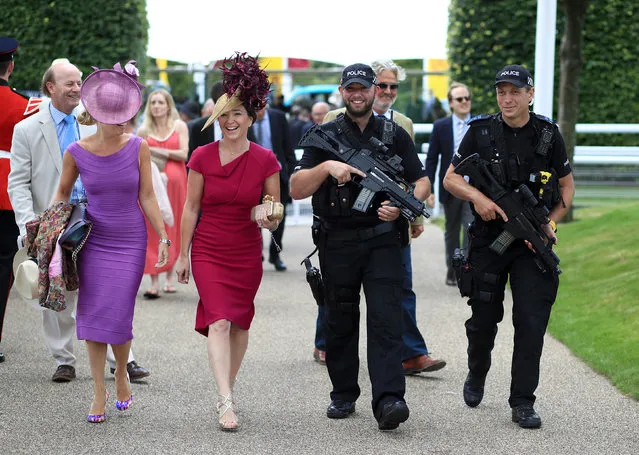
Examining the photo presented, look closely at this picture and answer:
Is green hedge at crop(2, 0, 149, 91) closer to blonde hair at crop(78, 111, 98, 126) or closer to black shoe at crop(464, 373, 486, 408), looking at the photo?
A: blonde hair at crop(78, 111, 98, 126)

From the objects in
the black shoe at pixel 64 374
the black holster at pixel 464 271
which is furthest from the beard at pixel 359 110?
the black shoe at pixel 64 374

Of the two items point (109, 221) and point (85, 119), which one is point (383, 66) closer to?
point (85, 119)

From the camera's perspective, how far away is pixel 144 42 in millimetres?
21234

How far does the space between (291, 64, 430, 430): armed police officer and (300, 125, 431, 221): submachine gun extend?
3 centimetres

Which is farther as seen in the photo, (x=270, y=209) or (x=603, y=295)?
(x=603, y=295)

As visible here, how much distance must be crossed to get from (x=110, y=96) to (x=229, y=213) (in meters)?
0.98

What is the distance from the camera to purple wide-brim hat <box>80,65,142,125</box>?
7164 mm

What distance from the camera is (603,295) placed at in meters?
11.6

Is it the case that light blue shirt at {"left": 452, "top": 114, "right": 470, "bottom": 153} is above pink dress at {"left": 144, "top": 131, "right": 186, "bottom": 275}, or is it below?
above

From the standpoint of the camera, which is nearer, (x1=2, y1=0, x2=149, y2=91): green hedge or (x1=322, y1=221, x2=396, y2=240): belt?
(x1=322, y1=221, x2=396, y2=240): belt

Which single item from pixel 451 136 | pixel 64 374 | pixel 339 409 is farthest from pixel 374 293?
pixel 451 136

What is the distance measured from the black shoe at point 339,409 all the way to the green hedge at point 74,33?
14.3 meters

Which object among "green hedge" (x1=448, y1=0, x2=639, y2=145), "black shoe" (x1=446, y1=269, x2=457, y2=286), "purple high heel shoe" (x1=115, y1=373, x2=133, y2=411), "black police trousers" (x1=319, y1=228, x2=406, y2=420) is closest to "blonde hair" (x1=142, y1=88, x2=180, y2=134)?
"black shoe" (x1=446, y1=269, x2=457, y2=286)

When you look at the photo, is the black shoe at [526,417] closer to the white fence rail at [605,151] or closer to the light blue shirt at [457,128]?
the light blue shirt at [457,128]
